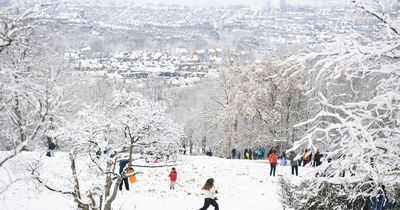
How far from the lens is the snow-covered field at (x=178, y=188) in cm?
1517

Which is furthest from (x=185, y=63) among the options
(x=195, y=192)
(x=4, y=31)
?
(x=4, y=31)

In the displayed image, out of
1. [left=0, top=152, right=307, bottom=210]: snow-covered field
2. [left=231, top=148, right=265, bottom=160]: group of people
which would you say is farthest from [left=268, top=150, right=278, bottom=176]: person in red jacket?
[left=231, top=148, right=265, bottom=160]: group of people

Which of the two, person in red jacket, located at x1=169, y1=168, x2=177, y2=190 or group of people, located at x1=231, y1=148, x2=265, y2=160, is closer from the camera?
person in red jacket, located at x1=169, y1=168, x2=177, y2=190

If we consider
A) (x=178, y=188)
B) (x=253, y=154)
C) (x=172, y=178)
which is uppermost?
(x=172, y=178)

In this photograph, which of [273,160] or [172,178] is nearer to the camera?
[172,178]

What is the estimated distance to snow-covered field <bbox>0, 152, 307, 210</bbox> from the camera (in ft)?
49.8

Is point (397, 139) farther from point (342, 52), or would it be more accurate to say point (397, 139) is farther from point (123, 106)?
point (123, 106)

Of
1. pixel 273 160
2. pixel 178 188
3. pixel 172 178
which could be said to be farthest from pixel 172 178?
pixel 273 160

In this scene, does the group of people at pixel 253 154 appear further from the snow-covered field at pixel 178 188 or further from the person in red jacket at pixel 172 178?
the person in red jacket at pixel 172 178

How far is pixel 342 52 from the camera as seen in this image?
17.5 feet

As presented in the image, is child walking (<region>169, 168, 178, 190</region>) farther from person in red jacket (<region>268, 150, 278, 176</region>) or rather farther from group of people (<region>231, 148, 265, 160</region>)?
group of people (<region>231, 148, 265, 160</region>)

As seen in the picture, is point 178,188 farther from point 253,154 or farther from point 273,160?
point 253,154

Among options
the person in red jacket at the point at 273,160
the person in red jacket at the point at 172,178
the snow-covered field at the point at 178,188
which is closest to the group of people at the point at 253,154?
the snow-covered field at the point at 178,188

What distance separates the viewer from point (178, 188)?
18.8m
